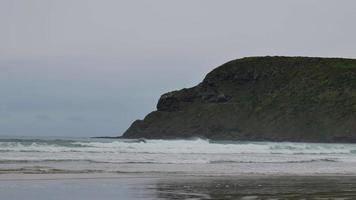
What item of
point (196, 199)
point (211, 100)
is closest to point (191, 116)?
point (211, 100)

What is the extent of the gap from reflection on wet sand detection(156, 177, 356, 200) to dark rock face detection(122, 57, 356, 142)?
230ft

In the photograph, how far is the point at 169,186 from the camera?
17938 millimetres

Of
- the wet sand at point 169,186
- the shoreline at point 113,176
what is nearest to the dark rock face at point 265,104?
the shoreline at point 113,176

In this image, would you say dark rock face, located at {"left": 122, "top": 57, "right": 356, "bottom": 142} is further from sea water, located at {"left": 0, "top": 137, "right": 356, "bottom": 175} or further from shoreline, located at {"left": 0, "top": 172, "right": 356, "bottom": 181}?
shoreline, located at {"left": 0, "top": 172, "right": 356, "bottom": 181}

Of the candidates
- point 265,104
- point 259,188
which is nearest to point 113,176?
point 259,188

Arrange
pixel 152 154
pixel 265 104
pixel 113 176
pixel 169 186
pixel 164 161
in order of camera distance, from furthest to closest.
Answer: pixel 265 104 → pixel 152 154 → pixel 164 161 → pixel 113 176 → pixel 169 186

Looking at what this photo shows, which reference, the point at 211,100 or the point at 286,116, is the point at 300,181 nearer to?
the point at 286,116

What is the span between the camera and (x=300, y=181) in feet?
67.2

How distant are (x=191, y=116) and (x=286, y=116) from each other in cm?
1720

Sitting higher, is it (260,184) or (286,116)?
(286,116)

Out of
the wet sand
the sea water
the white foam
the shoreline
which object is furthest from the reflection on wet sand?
the white foam

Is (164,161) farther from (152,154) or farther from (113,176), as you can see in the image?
(113,176)

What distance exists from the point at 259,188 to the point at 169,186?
8.41 feet

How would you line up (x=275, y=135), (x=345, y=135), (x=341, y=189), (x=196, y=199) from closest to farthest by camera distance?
(x=196, y=199) < (x=341, y=189) < (x=345, y=135) < (x=275, y=135)
